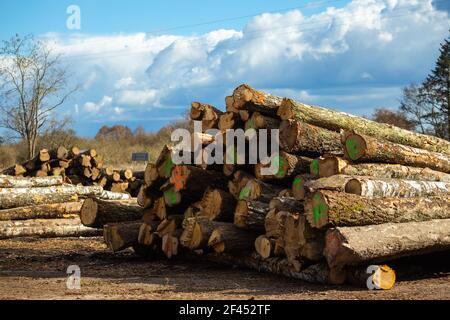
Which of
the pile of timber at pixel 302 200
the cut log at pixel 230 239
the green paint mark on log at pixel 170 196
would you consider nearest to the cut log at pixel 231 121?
the pile of timber at pixel 302 200

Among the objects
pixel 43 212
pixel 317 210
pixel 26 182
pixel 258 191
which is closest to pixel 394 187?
pixel 317 210

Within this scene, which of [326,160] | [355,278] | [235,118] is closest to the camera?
[355,278]

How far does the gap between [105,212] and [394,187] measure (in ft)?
16.5

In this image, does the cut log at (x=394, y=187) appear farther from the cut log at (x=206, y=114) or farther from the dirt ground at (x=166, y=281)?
the cut log at (x=206, y=114)

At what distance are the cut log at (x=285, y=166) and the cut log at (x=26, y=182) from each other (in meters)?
8.29

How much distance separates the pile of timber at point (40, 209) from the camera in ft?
47.3

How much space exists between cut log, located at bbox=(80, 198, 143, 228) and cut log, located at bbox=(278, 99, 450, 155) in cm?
350

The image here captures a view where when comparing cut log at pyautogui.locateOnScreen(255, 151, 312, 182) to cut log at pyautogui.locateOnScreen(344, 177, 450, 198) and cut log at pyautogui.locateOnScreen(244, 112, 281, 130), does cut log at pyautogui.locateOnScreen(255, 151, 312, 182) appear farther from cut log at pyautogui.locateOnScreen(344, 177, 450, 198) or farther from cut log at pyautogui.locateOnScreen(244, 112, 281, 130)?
cut log at pyautogui.locateOnScreen(344, 177, 450, 198)

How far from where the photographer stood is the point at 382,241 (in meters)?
7.76

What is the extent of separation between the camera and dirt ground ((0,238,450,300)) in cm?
738
